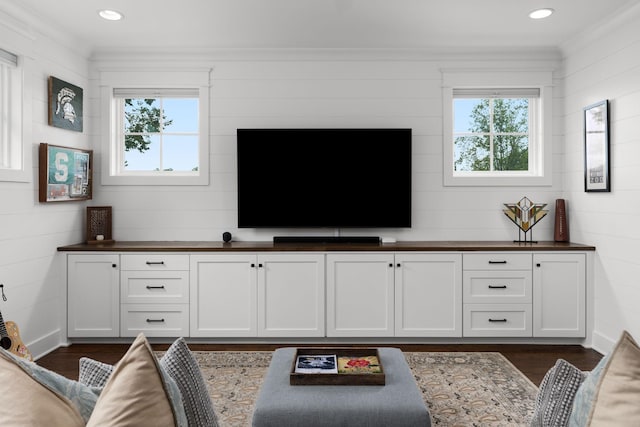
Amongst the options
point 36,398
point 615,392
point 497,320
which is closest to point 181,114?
point 497,320

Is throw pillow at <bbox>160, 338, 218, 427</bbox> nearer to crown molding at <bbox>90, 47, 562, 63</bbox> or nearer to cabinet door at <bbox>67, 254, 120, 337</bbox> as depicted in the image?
cabinet door at <bbox>67, 254, 120, 337</bbox>

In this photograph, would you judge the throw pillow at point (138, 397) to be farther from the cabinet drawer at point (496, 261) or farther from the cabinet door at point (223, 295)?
the cabinet drawer at point (496, 261)

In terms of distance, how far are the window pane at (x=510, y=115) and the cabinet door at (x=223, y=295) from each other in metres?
2.58

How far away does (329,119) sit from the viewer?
14.0 feet

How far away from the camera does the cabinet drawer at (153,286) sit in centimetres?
385

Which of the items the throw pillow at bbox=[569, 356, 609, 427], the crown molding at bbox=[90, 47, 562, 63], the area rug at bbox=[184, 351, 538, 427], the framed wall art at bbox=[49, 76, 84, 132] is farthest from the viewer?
the crown molding at bbox=[90, 47, 562, 63]

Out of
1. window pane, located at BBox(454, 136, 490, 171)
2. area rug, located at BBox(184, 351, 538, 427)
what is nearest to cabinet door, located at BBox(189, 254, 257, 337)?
area rug, located at BBox(184, 351, 538, 427)

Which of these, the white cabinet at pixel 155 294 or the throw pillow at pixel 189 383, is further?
the white cabinet at pixel 155 294

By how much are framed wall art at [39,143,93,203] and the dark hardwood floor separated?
119cm

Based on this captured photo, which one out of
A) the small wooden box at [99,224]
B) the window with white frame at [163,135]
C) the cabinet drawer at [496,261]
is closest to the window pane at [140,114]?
the window with white frame at [163,135]

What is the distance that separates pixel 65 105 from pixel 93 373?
3.30 meters

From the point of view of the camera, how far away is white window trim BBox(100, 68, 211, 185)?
168 inches

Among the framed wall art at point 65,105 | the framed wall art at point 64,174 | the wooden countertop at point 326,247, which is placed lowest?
the wooden countertop at point 326,247

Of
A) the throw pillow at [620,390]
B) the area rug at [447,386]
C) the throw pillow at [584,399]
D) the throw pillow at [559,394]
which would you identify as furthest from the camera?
the area rug at [447,386]
